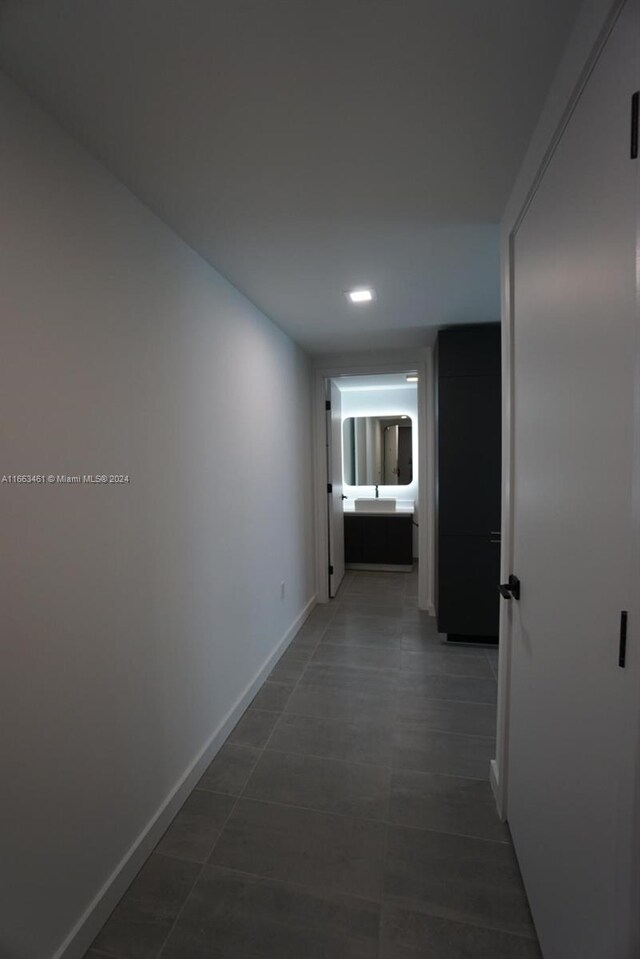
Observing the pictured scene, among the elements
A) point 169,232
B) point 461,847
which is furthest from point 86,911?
point 169,232

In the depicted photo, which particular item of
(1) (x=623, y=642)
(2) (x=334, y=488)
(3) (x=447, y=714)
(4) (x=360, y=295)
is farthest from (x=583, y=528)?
(2) (x=334, y=488)

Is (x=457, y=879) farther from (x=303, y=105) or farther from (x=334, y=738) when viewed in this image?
(x=303, y=105)

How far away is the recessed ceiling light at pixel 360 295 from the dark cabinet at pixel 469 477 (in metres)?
0.87

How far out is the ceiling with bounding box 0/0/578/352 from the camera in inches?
36.0

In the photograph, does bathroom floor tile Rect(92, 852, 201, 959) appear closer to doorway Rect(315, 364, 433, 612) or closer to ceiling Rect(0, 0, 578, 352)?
ceiling Rect(0, 0, 578, 352)

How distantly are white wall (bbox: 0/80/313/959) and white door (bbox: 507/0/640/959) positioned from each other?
1342 millimetres

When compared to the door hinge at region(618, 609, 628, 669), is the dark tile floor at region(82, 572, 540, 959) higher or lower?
lower

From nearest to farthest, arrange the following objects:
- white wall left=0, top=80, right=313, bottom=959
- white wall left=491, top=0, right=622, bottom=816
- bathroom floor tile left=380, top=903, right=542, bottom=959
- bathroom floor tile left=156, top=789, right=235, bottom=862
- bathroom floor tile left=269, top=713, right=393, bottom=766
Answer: white wall left=491, top=0, right=622, bottom=816, white wall left=0, top=80, right=313, bottom=959, bathroom floor tile left=380, top=903, right=542, bottom=959, bathroom floor tile left=156, top=789, right=235, bottom=862, bathroom floor tile left=269, top=713, right=393, bottom=766

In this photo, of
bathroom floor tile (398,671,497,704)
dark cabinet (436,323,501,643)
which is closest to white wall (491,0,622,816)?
bathroom floor tile (398,671,497,704)

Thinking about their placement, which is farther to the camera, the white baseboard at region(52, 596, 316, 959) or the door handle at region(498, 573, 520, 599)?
the door handle at region(498, 573, 520, 599)

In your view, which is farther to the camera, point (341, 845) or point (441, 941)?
point (341, 845)

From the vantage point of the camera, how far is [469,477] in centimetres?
316

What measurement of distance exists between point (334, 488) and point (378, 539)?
1445 mm

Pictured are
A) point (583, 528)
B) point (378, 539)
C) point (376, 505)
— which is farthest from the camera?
point (376, 505)
